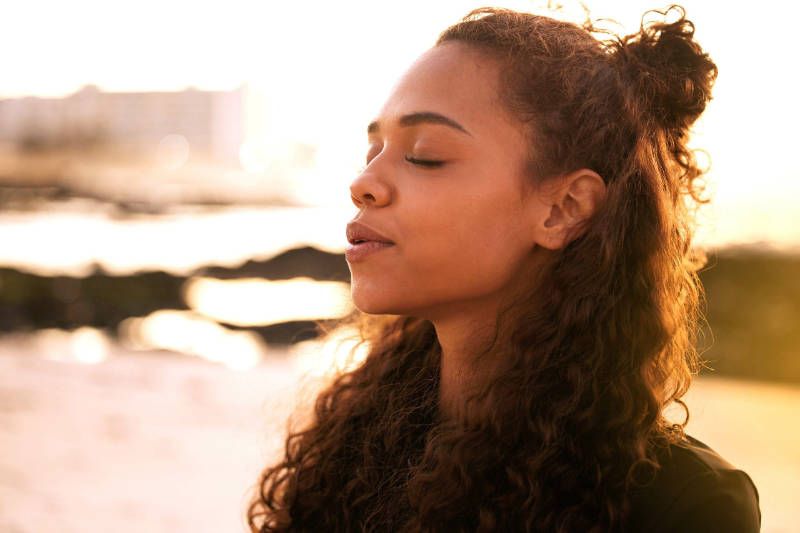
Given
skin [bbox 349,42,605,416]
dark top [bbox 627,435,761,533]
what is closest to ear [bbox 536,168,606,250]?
skin [bbox 349,42,605,416]

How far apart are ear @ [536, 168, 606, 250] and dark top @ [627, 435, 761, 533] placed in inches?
17.2

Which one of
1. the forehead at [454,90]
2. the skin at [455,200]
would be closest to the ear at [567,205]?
the skin at [455,200]

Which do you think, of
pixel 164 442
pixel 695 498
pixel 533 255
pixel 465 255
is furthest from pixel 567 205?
pixel 164 442

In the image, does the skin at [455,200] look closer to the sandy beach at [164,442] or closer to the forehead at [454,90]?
the forehead at [454,90]

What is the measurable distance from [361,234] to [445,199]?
0.18 m

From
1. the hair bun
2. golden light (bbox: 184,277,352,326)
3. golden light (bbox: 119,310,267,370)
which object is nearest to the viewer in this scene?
the hair bun

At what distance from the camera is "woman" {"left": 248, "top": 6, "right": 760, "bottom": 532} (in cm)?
148

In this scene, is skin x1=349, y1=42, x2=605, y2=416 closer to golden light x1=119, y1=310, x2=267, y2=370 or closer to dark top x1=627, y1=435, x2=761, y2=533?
dark top x1=627, y1=435, x2=761, y2=533

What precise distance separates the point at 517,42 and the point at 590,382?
67cm

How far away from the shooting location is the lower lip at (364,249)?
61.7 inches

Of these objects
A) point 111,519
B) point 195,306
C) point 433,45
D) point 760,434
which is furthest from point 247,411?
point 195,306

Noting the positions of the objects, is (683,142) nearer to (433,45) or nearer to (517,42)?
(517,42)

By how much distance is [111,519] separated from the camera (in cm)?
426

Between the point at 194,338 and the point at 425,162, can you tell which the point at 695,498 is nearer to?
the point at 425,162
